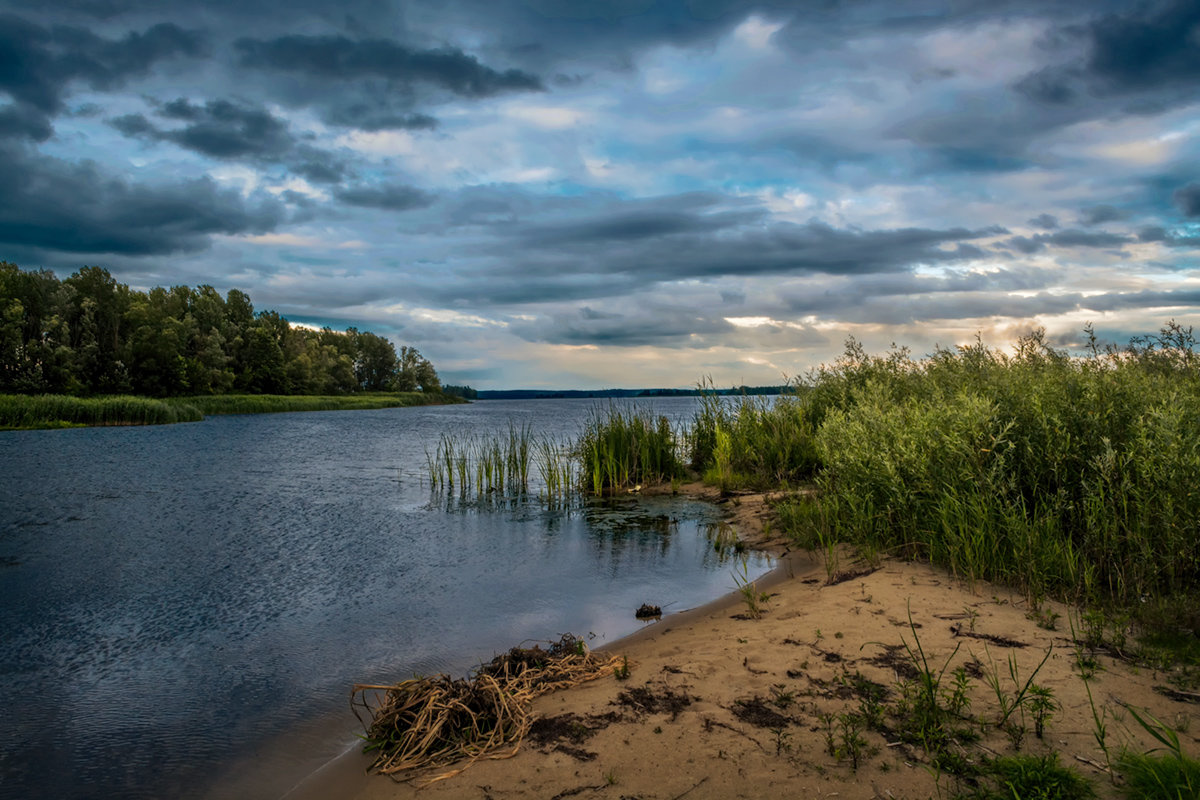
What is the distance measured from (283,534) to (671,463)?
29.9 ft

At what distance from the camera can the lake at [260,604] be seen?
488cm

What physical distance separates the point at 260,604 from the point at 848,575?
24.2 feet

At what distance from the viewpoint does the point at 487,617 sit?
7582 millimetres

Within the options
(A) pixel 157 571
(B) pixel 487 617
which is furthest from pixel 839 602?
(A) pixel 157 571

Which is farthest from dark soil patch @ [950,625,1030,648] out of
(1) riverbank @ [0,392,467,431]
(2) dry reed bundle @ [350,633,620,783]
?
(1) riverbank @ [0,392,467,431]

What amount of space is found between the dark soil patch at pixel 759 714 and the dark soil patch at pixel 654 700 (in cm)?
37

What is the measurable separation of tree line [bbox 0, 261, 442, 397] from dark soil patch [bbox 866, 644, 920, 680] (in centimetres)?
7067

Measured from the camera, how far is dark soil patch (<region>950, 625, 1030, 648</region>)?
4.86 meters

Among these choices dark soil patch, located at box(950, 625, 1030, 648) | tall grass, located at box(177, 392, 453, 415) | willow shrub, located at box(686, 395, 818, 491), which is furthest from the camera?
tall grass, located at box(177, 392, 453, 415)

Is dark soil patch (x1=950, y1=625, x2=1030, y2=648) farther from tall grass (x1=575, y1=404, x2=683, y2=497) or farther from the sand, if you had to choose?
tall grass (x1=575, y1=404, x2=683, y2=497)

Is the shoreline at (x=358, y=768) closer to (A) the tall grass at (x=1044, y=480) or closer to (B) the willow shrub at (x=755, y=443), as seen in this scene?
(A) the tall grass at (x=1044, y=480)

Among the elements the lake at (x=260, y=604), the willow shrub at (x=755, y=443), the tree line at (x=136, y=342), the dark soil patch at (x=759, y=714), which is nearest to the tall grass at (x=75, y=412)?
the tree line at (x=136, y=342)

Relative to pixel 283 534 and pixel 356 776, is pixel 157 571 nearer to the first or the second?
pixel 283 534

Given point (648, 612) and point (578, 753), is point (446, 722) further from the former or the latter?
point (648, 612)
